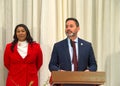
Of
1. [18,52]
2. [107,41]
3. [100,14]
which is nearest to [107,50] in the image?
[107,41]

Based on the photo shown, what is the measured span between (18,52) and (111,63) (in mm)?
1892

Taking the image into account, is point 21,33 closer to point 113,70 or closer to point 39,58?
point 39,58

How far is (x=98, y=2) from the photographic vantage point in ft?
19.0

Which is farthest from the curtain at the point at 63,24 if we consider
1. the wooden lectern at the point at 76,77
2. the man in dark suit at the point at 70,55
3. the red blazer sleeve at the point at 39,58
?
→ the wooden lectern at the point at 76,77

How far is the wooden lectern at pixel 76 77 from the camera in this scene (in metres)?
2.89

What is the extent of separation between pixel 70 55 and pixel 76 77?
0.84 meters

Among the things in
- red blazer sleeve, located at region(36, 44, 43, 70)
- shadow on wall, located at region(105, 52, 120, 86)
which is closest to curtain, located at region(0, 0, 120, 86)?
shadow on wall, located at region(105, 52, 120, 86)

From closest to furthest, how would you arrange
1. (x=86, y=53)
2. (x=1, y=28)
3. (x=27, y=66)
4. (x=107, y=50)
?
(x=86, y=53)
(x=27, y=66)
(x=1, y=28)
(x=107, y=50)

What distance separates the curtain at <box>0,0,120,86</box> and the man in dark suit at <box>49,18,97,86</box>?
1.63 meters

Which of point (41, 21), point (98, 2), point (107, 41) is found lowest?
point (107, 41)

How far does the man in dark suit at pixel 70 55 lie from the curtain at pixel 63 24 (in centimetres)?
163

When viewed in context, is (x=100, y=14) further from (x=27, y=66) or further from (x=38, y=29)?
(x=27, y=66)

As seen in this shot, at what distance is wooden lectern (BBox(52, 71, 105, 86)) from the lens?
2.89m

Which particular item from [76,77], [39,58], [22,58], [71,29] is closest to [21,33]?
[22,58]
